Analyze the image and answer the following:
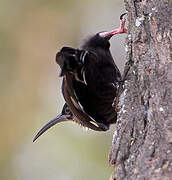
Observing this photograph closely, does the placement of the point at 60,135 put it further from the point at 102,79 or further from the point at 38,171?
the point at 102,79

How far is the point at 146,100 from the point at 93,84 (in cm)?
110

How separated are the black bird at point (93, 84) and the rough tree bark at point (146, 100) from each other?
1.35ft

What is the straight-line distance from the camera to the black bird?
4887 mm

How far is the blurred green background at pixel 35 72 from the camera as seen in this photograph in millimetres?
9055

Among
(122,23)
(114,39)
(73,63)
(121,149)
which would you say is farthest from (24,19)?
(121,149)

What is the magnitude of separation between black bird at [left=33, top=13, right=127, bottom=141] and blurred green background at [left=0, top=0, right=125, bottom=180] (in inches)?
132

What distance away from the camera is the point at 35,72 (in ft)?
30.8

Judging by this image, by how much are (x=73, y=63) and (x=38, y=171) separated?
5.00 metres

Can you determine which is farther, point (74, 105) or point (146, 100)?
point (74, 105)

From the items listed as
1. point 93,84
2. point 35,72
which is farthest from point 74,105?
point 35,72

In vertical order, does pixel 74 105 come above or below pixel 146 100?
below

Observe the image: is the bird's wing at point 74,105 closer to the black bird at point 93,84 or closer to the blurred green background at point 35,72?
the black bird at point 93,84

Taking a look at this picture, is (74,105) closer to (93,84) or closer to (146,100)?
(93,84)

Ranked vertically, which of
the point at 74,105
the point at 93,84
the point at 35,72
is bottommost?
the point at 35,72
